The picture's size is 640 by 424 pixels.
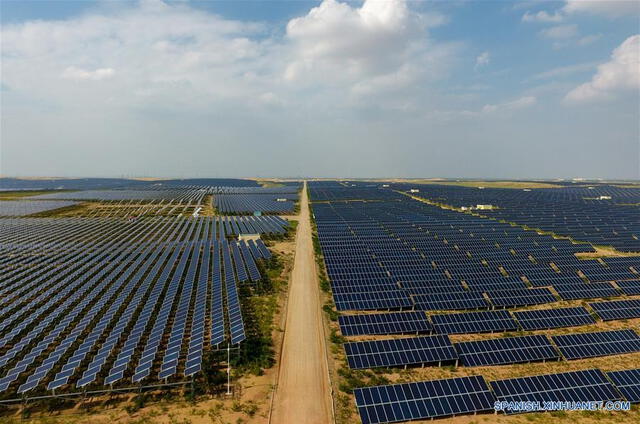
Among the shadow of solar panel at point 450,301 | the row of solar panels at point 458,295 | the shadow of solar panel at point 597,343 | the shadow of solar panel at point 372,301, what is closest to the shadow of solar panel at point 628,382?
the shadow of solar panel at point 597,343

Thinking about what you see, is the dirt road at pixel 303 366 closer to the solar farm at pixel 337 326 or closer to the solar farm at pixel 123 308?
the solar farm at pixel 337 326

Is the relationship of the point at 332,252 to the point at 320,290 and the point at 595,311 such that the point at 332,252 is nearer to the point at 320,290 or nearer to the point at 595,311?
the point at 320,290

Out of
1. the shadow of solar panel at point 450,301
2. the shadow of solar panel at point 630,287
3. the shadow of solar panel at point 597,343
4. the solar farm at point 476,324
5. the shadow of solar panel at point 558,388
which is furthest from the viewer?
the shadow of solar panel at point 630,287

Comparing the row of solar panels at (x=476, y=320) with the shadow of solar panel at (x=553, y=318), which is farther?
the shadow of solar panel at (x=553, y=318)

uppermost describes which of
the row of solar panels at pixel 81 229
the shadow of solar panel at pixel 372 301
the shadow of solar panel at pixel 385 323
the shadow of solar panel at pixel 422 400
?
the row of solar panels at pixel 81 229

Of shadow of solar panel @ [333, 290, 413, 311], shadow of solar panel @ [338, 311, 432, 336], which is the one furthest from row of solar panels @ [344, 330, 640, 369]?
shadow of solar panel @ [333, 290, 413, 311]

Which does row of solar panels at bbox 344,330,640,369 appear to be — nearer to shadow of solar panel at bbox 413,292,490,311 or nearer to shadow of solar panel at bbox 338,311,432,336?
shadow of solar panel at bbox 338,311,432,336

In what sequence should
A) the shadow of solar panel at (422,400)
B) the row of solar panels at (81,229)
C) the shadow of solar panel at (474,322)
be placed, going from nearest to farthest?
the shadow of solar panel at (422,400)
the shadow of solar panel at (474,322)
the row of solar panels at (81,229)
